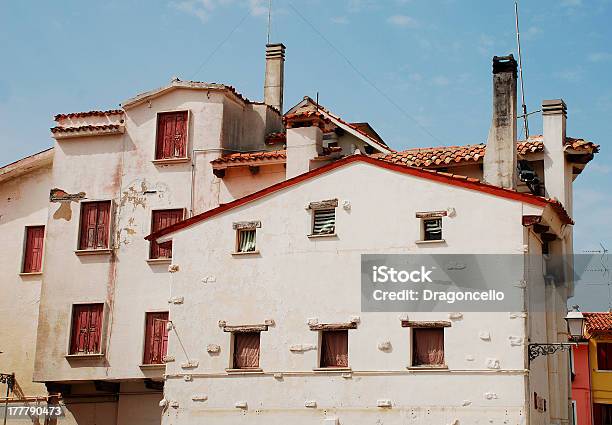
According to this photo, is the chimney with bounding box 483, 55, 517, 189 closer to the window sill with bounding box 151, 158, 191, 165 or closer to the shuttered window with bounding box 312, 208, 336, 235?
the shuttered window with bounding box 312, 208, 336, 235

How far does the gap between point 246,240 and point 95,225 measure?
7.44m

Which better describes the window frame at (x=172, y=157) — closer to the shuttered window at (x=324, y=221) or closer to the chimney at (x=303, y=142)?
the chimney at (x=303, y=142)

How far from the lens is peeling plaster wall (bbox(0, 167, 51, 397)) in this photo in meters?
33.4

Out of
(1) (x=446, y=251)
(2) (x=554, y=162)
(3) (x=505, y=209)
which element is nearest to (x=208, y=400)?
(1) (x=446, y=251)

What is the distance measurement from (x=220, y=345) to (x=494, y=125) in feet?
31.6

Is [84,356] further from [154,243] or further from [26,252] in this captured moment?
[26,252]

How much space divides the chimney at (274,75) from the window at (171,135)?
4.28m

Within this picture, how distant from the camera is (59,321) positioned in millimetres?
31578

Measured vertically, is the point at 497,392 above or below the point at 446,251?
below

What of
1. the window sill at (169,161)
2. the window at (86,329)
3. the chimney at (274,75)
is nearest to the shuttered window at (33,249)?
the window at (86,329)

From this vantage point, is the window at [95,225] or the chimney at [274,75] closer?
the window at [95,225]

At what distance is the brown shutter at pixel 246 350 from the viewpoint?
26.1 metres

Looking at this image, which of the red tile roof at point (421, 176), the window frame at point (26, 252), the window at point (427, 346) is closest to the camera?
the red tile roof at point (421, 176)

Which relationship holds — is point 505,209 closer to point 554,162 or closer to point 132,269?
point 554,162
